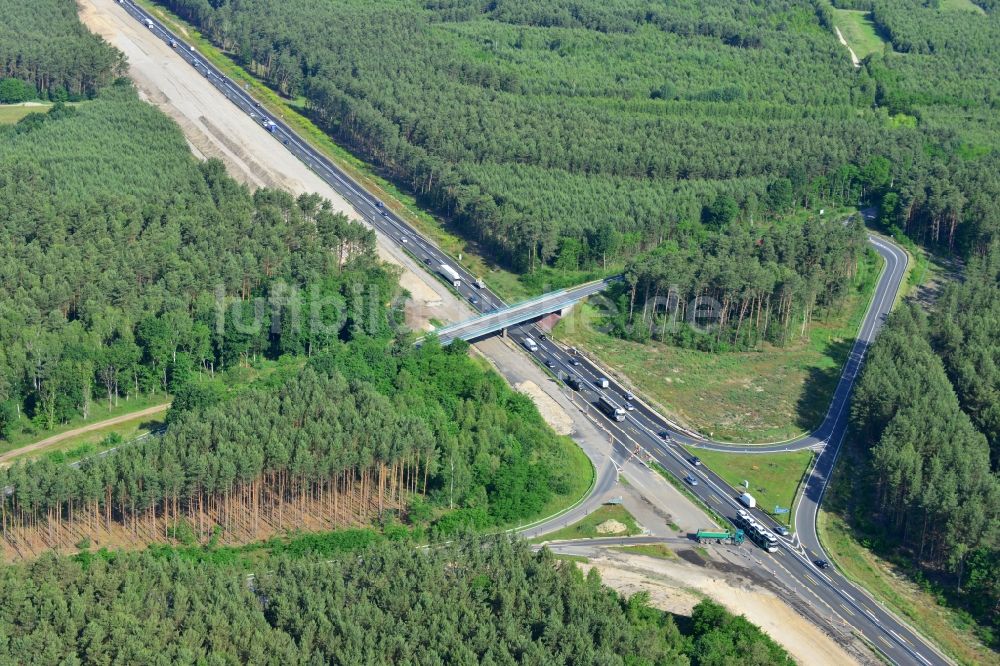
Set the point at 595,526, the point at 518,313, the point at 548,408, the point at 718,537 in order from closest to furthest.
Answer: the point at 718,537 → the point at 595,526 → the point at 548,408 → the point at 518,313

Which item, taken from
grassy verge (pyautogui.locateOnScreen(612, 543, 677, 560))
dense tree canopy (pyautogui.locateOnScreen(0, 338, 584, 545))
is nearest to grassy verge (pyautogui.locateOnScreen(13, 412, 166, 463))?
dense tree canopy (pyautogui.locateOnScreen(0, 338, 584, 545))

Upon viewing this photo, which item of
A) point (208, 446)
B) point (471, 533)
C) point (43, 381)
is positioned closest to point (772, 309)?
point (471, 533)

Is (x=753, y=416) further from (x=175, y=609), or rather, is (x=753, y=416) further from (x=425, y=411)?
(x=175, y=609)

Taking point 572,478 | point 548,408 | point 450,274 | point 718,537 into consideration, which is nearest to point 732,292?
point 548,408

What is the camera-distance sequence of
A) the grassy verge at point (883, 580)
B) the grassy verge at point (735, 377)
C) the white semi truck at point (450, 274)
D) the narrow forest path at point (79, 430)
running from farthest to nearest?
1. the white semi truck at point (450, 274)
2. the grassy verge at point (735, 377)
3. the narrow forest path at point (79, 430)
4. the grassy verge at point (883, 580)

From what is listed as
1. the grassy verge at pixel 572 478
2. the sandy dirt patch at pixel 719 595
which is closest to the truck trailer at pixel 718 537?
the sandy dirt patch at pixel 719 595

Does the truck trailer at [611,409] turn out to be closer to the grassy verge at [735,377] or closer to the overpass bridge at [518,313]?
the grassy verge at [735,377]

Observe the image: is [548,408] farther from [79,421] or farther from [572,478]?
[79,421]
